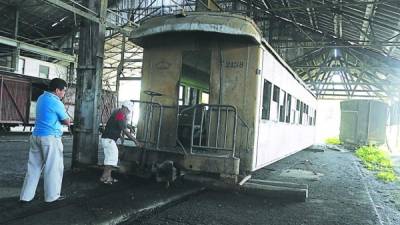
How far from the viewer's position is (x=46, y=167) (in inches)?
202

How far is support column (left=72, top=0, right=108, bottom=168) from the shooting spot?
7.64 m

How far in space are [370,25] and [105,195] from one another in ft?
40.1

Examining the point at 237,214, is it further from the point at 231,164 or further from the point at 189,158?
the point at 189,158

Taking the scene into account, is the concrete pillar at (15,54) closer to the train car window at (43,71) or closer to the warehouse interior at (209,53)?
the warehouse interior at (209,53)

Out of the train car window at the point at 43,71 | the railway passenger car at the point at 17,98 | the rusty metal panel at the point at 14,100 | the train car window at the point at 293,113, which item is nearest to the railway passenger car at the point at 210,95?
the train car window at the point at 293,113

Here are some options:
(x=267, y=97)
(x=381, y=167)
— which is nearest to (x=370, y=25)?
(x=381, y=167)

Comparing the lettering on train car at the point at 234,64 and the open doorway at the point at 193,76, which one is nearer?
the lettering on train car at the point at 234,64

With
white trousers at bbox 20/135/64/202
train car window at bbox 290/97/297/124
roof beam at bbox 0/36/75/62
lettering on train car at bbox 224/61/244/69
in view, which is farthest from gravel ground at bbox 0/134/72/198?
roof beam at bbox 0/36/75/62

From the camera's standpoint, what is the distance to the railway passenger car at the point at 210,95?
629 centimetres

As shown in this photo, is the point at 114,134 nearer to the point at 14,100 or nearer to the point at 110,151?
Answer: the point at 110,151

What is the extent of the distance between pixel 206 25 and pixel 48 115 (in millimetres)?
2894

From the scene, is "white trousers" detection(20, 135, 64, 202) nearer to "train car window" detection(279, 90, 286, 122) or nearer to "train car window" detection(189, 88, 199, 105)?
"train car window" detection(189, 88, 199, 105)

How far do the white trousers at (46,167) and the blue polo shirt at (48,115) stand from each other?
9 cm

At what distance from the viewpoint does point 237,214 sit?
18.0 ft
